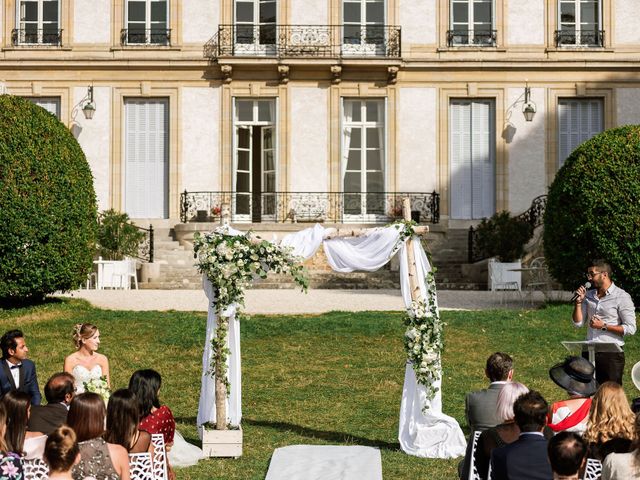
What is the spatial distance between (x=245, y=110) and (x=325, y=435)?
13577 millimetres

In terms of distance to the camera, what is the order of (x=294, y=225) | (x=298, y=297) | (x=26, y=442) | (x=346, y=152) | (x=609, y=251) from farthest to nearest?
(x=346, y=152), (x=294, y=225), (x=298, y=297), (x=609, y=251), (x=26, y=442)

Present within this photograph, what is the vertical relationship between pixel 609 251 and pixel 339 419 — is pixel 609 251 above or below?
above

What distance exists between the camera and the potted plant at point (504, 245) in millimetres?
19078

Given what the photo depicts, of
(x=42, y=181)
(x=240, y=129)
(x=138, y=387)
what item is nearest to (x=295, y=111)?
(x=240, y=129)

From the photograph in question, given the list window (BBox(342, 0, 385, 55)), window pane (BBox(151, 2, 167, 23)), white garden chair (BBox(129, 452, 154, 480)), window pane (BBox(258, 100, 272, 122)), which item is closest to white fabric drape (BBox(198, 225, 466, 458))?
white garden chair (BBox(129, 452, 154, 480))

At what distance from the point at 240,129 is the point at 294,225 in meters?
2.59

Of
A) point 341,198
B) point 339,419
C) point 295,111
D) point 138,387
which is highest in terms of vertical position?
point 295,111

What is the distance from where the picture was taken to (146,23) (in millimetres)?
22453

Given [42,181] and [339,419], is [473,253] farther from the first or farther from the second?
[339,419]

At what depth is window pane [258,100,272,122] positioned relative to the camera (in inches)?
885

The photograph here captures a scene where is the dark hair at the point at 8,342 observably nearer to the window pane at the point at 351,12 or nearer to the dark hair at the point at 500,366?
the dark hair at the point at 500,366

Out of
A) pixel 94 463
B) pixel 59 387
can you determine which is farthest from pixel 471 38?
pixel 94 463

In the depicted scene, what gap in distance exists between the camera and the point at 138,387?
22.7 feet

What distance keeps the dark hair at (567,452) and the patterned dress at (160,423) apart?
117 inches
